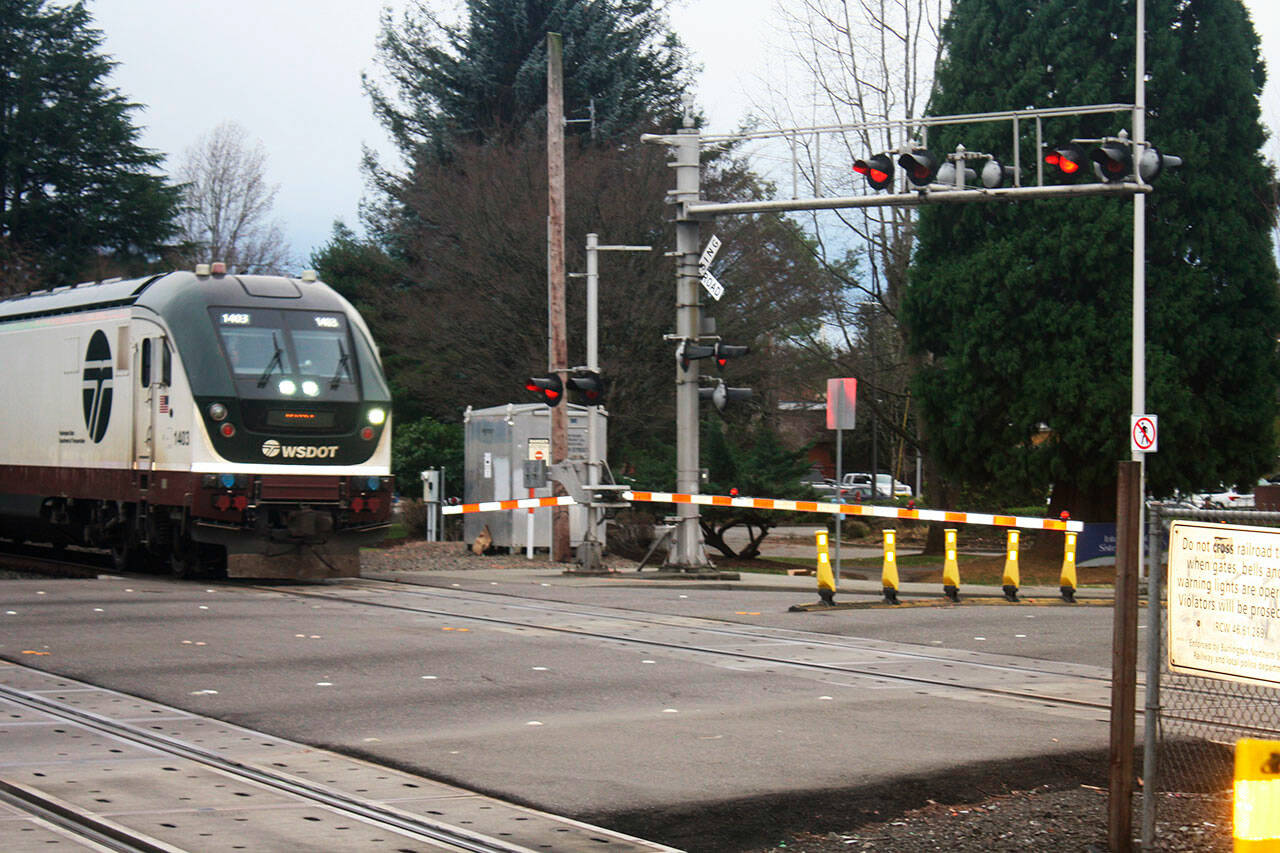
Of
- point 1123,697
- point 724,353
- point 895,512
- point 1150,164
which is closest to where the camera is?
point 1123,697

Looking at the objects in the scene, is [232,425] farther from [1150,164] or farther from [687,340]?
[1150,164]

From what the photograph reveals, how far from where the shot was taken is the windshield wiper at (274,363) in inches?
743

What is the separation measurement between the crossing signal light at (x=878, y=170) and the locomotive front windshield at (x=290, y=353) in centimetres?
673

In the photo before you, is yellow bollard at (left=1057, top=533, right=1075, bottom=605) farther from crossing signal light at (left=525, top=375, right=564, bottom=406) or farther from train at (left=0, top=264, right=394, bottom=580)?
train at (left=0, top=264, right=394, bottom=580)

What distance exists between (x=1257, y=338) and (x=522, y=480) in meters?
13.0

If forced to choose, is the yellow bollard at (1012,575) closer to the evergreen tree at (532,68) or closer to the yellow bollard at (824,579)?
the yellow bollard at (824,579)

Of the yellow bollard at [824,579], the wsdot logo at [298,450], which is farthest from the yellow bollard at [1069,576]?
the wsdot logo at [298,450]

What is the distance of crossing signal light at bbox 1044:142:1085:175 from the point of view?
1802 cm

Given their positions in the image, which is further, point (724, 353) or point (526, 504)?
Answer: point (526, 504)

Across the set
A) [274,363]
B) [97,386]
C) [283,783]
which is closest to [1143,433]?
[274,363]

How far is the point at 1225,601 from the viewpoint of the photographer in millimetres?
6051

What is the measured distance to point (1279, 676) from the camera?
5.80m

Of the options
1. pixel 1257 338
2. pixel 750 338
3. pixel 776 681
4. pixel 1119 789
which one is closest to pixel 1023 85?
pixel 1257 338

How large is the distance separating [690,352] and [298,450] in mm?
5793
